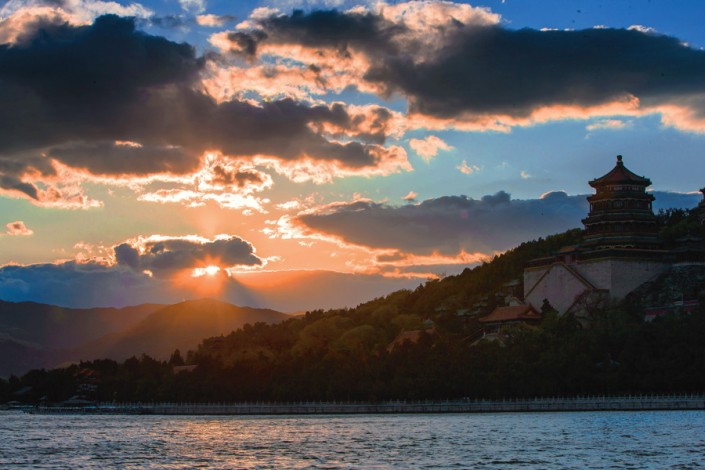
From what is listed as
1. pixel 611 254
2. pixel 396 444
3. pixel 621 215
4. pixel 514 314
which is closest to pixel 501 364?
pixel 514 314

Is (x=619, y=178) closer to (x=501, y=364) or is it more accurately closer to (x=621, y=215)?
(x=621, y=215)

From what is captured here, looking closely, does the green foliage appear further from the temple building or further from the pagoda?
the pagoda

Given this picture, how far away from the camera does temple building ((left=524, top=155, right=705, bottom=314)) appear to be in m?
166

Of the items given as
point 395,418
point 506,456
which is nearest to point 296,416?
point 395,418

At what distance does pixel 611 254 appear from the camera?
166875mm

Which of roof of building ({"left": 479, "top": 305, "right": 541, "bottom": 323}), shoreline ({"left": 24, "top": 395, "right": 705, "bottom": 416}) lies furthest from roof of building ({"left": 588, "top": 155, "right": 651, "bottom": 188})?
shoreline ({"left": 24, "top": 395, "right": 705, "bottom": 416})

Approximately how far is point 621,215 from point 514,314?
21.1 metres

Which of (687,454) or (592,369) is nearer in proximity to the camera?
(687,454)

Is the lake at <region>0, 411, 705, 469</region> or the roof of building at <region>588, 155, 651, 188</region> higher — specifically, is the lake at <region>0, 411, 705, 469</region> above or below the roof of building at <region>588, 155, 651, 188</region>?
below

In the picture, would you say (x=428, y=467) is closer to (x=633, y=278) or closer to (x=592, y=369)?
(x=592, y=369)

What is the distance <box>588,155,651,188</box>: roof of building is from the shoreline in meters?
46.3

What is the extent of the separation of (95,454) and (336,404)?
7132cm

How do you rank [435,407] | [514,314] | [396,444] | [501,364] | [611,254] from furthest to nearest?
[514,314] < [611,254] < [435,407] < [501,364] < [396,444]

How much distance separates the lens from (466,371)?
481 ft
